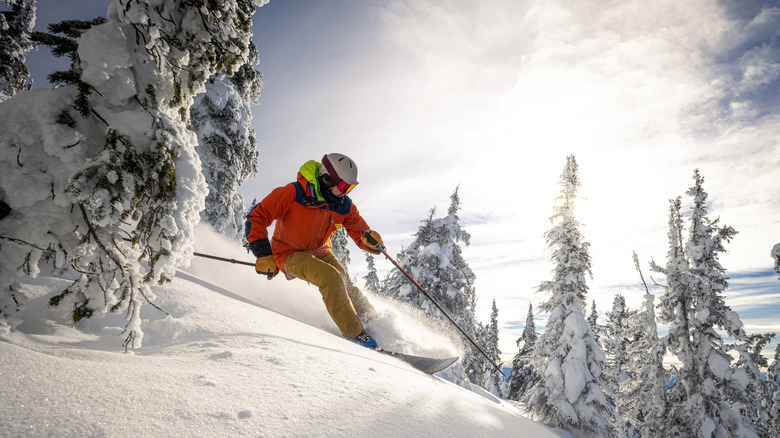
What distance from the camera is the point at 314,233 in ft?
18.1

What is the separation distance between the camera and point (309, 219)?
17.7 ft

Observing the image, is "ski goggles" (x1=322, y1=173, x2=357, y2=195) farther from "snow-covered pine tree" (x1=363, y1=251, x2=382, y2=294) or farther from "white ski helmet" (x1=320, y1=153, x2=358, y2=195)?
"snow-covered pine tree" (x1=363, y1=251, x2=382, y2=294)

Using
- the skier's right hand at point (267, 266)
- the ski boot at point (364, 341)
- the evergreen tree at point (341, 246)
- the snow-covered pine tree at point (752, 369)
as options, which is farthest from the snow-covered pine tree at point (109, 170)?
the evergreen tree at point (341, 246)

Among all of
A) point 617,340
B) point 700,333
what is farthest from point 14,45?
point 617,340

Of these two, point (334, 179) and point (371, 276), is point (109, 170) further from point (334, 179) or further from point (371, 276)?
point (371, 276)

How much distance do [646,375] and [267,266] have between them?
19.2m

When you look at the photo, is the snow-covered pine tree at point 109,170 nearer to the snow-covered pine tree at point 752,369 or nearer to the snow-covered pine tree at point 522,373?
the snow-covered pine tree at point 752,369

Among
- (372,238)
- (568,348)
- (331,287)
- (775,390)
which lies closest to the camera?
(331,287)

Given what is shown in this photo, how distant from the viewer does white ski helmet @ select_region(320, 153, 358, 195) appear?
5.11 m

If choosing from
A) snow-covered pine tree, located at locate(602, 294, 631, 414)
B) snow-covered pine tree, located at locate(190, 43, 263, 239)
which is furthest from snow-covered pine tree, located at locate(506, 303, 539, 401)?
snow-covered pine tree, located at locate(190, 43, 263, 239)

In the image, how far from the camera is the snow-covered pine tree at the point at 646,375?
581 inches

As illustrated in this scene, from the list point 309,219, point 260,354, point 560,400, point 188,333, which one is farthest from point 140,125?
point 560,400

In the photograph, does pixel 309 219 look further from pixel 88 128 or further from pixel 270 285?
pixel 88 128

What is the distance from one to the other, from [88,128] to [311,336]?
2654 millimetres
